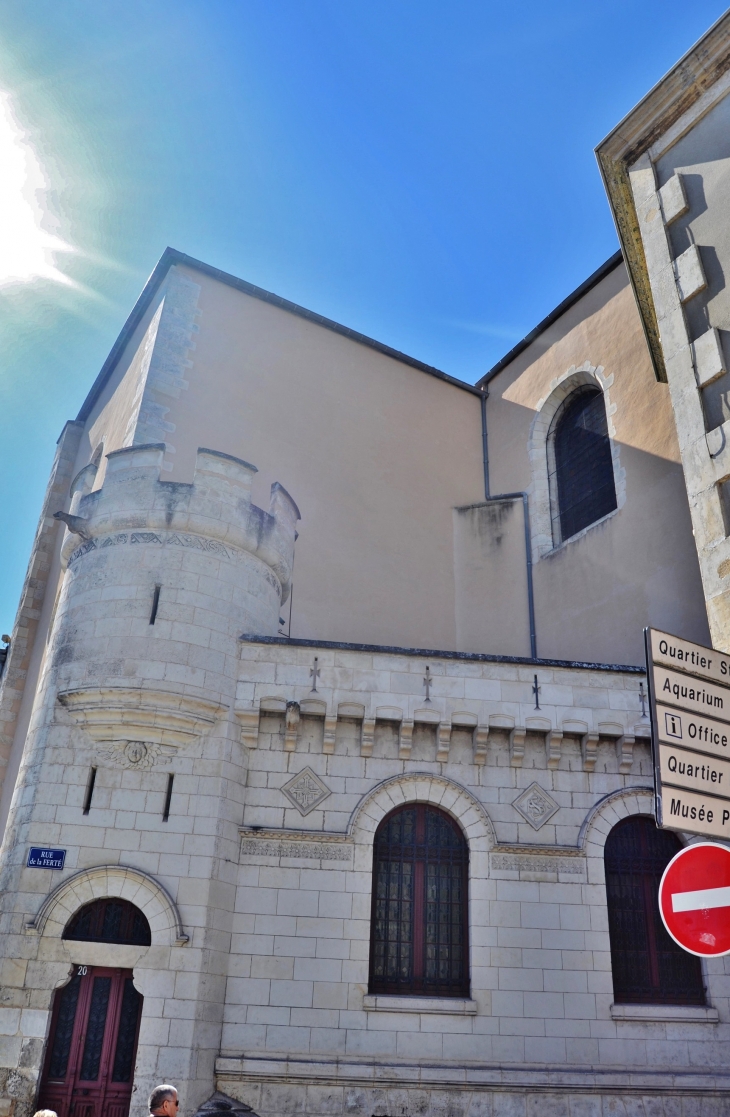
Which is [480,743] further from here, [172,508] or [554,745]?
[172,508]

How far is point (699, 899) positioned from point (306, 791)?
234 inches

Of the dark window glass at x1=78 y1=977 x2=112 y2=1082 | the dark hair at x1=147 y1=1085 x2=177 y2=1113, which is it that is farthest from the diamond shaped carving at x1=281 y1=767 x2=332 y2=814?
the dark hair at x1=147 y1=1085 x2=177 y2=1113

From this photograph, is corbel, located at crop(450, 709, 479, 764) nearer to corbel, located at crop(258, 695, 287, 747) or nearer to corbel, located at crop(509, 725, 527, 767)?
corbel, located at crop(509, 725, 527, 767)

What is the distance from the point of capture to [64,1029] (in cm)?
802

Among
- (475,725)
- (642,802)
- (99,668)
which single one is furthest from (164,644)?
(642,802)

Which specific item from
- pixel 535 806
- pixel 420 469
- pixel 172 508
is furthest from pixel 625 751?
pixel 420 469

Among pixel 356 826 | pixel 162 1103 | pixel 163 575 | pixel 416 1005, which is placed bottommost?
pixel 162 1103

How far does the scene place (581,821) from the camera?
31.1ft

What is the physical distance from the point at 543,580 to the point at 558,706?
15.6 feet

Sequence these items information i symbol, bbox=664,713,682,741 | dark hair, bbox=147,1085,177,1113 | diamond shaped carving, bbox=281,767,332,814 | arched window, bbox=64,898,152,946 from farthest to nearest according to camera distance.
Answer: diamond shaped carving, bbox=281,767,332,814 < arched window, bbox=64,898,152,946 < dark hair, bbox=147,1085,177,1113 < information i symbol, bbox=664,713,682,741

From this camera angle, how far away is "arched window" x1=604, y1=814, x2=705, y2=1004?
9078 mm

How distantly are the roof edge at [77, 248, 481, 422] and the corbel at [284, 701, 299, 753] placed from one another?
8.55m

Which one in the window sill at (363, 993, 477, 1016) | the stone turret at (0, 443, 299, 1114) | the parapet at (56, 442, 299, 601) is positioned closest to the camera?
the stone turret at (0, 443, 299, 1114)

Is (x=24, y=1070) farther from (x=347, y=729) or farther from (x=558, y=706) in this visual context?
(x=558, y=706)
